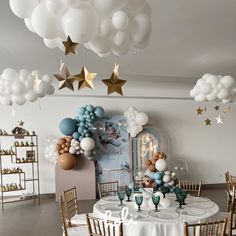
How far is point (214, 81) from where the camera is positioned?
171 inches

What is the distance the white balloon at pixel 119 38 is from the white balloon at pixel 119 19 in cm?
8

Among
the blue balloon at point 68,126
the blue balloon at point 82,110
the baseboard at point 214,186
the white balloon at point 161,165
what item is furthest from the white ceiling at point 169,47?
the baseboard at point 214,186

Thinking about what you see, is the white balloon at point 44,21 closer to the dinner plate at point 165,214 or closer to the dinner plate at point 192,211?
the dinner plate at point 165,214

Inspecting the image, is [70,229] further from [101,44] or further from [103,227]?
[101,44]

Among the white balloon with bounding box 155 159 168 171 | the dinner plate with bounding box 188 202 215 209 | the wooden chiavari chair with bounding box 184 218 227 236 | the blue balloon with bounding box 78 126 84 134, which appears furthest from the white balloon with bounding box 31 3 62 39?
the blue balloon with bounding box 78 126 84 134

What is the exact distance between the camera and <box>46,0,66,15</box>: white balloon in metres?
1.56

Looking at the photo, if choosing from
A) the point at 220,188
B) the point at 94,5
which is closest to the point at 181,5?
the point at 94,5

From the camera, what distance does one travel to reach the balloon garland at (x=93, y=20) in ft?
5.16

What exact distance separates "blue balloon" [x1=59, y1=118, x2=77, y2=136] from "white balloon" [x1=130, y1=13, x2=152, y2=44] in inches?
217

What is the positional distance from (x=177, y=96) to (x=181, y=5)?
17.8ft

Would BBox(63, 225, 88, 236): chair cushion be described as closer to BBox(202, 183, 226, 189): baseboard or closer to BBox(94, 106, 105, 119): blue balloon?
BBox(94, 106, 105, 119): blue balloon

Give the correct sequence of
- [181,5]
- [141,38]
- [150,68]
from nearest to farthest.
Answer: [141,38] < [181,5] < [150,68]

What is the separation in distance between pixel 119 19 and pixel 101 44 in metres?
0.21

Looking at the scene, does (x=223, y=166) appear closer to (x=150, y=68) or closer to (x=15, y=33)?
(x=150, y=68)
